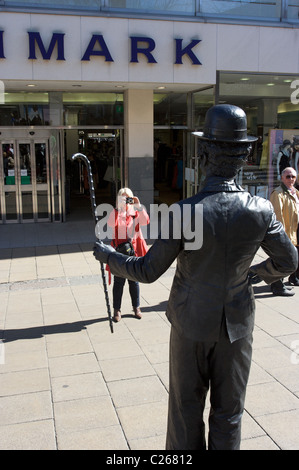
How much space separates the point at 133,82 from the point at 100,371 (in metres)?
7.14

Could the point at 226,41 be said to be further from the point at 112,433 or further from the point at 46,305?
the point at 112,433

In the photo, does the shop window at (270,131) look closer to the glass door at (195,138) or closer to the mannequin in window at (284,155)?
the mannequin in window at (284,155)

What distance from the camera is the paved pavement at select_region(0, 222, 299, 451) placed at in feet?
11.0

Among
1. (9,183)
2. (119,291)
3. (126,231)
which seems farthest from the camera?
(9,183)

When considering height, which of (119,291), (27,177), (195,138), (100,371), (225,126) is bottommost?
(100,371)

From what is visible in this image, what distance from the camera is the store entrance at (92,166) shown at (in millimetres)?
13000

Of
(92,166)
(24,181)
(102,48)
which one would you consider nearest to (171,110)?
(102,48)

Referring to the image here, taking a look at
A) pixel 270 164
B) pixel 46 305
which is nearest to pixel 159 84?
pixel 270 164

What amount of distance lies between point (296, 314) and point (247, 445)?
2.82m

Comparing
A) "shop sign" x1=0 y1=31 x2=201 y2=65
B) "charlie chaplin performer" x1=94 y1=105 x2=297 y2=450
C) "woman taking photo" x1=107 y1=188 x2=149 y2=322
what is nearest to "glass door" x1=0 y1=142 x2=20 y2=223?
"shop sign" x1=0 y1=31 x2=201 y2=65

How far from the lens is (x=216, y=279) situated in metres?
2.29

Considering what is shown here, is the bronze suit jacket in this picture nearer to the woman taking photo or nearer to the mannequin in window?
the woman taking photo

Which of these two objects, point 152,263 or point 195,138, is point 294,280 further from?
point 152,263

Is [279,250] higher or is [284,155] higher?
[284,155]
